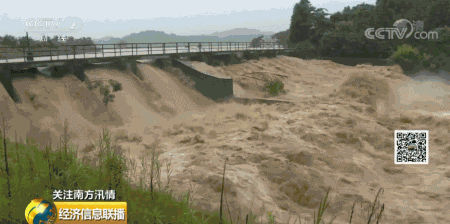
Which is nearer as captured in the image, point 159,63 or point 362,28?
point 159,63

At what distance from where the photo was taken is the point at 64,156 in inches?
241

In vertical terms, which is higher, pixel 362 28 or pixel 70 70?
pixel 362 28

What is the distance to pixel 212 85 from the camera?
72.5ft

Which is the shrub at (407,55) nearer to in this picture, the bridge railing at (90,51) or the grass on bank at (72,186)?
the bridge railing at (90,51)

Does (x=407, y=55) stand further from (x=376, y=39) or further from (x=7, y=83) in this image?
(x=7, y=83)

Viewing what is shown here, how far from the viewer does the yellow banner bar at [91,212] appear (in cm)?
400

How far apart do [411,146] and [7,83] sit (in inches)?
704

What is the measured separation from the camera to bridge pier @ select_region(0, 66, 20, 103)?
1567 cm

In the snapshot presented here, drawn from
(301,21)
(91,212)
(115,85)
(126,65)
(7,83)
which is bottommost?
(91,212)

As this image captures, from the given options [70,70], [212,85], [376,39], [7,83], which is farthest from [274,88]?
[376,39]

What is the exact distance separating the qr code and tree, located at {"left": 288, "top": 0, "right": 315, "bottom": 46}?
110 ft

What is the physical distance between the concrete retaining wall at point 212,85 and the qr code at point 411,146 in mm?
9851

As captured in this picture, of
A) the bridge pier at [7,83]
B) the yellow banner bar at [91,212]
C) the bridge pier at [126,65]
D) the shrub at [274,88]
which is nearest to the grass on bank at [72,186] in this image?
the yellow banner bar at [91,212]

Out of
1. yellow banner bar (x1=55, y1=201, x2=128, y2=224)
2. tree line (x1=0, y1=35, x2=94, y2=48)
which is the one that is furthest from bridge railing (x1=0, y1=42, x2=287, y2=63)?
yellow banner bar (x1=55, y1=201, x2=128, y2=224)
